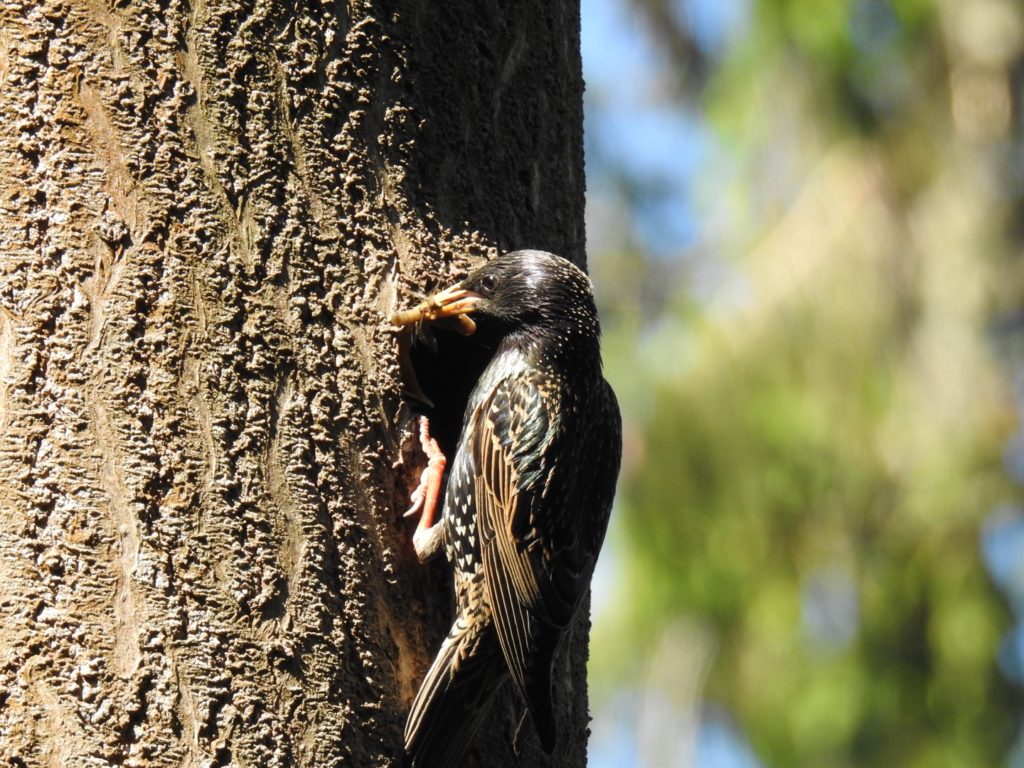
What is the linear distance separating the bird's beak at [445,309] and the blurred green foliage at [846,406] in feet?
16.0

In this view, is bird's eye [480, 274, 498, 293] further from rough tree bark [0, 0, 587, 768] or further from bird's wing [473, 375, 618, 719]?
bird's wing [473, 375, 618, 719]

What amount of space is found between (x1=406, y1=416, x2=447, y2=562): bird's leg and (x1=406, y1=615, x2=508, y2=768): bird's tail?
0.17 metres

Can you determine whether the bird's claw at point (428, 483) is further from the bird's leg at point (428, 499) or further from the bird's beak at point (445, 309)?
the bird's beak at point (445, 309)

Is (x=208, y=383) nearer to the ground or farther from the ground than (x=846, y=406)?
nearer to the ground

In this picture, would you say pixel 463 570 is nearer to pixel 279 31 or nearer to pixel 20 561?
pixel 20 561

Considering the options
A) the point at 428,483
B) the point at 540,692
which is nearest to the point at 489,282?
the point at 428,483

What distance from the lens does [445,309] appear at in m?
2.70

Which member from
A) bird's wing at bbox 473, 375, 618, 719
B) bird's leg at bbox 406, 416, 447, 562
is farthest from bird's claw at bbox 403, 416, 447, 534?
bird's wing at bbox 473, 375, 618, 719

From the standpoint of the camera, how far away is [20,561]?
218cm

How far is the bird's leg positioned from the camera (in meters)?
2.55

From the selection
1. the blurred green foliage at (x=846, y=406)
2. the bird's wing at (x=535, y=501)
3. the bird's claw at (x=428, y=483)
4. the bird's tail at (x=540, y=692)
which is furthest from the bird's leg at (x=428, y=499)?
the blurred green foliage at (x=846, y=406)

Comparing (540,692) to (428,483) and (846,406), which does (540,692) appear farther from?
(846,406)

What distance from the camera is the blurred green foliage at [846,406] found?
7430mm

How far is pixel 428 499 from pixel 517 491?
34 centimetres
